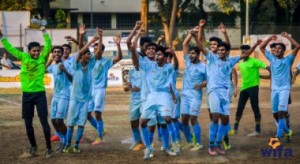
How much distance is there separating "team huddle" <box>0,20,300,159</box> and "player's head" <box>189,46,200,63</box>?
0.06 ft

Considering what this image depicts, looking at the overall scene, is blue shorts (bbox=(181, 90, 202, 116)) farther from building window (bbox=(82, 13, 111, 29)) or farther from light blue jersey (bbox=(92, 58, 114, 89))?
building window (bbox=(82, 13, 111, 29))

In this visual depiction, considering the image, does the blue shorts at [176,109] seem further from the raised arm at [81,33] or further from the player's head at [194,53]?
the raised arm at [81,33]

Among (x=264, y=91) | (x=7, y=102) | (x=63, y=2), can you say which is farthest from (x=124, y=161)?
(x=63, y=2)

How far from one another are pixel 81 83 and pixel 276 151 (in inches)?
147

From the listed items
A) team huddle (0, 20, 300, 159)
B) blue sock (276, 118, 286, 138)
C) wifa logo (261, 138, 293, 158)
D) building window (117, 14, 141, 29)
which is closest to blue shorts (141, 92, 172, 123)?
team huddle (0, 20, 300, 159)

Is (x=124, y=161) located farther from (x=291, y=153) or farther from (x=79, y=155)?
(x=291, y=153)

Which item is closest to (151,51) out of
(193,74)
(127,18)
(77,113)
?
(193,74)

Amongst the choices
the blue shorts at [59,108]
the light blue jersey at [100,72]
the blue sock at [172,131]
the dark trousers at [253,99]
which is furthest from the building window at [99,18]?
the blue sock at [172,131]

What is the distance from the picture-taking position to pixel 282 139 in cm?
Answer: 1416

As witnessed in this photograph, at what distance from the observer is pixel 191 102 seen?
1280 centimetres

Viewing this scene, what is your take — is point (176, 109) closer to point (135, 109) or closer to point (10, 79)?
point (135, 109)

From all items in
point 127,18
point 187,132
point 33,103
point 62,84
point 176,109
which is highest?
point 127,18

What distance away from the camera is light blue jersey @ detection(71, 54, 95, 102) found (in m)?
12.4

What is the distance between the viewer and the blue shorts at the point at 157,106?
11781 millimetres
